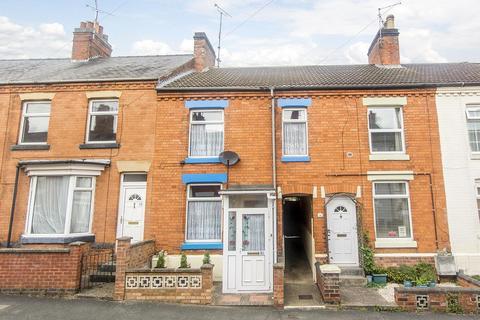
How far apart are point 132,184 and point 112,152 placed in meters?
1.38

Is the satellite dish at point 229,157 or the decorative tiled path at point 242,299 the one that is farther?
the satellite dish at point 229,157

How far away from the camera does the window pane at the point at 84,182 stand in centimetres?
1124

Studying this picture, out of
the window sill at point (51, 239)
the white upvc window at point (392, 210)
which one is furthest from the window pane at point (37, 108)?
the white upvc window at point (392, 210)

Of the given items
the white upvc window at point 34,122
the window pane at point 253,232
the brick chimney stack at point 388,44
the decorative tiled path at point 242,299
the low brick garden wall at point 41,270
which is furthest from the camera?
the brick chimney stack at point 388,44

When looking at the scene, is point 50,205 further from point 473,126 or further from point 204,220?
point 473,126

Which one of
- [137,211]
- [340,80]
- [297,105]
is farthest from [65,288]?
[340,80]

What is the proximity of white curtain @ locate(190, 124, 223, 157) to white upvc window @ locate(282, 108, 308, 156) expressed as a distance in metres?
2.30

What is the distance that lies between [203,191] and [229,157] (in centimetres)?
153

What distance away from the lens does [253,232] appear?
962cm

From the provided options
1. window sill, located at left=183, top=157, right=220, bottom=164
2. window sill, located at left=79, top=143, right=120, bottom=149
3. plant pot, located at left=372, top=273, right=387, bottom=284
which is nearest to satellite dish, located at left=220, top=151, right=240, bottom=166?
window sill, located at left=183, top=157, right=220, bottom=164

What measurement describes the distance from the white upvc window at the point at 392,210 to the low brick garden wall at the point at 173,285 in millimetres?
6048

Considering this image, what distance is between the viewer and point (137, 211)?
440 inches

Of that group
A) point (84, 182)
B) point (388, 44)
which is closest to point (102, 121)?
point (84, 182)

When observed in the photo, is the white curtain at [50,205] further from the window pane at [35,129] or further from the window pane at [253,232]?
the window pane at [253,232]
